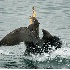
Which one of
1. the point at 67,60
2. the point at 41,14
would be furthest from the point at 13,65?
the point at 41,14

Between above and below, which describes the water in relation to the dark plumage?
below

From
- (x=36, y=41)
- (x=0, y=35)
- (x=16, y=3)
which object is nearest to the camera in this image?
(x=36, y=41)

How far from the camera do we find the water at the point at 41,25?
49.2 feet

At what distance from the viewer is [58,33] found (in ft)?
66.8

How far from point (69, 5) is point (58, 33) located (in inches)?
372

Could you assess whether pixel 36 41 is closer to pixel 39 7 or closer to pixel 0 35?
pixel 0 35

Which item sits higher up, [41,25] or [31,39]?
[31,39]

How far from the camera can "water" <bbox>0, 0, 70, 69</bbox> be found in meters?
15.0

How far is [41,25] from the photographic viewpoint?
22.8 metres

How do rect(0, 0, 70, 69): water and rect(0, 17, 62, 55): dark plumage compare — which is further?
rect(0, 0, 70, 69): water

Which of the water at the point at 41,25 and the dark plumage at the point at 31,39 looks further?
the water at the point at 41,25

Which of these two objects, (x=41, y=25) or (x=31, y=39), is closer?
(x=31, y=39)

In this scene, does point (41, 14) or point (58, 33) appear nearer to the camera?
point (58, 33)

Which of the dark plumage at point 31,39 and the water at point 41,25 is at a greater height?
the dark plumage at point 31,39
